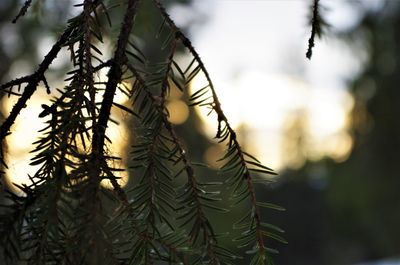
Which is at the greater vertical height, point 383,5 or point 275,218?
point 383,5

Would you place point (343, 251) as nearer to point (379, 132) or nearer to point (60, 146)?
point (379, 132)

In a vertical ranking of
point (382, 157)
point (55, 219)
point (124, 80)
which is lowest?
point (55, 219)

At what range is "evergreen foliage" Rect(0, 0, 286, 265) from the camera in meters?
0.30

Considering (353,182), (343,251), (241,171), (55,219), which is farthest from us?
(343,251)

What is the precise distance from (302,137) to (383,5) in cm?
604

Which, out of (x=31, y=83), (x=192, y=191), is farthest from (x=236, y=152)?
(x=31, y=83)

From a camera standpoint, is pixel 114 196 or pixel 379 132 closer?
pixel 114 196

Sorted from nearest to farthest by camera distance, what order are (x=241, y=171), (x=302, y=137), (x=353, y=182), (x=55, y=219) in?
(x=55, y=219) < (x=241, y=171) < (x=353, y=182) < (x=302, y=137)

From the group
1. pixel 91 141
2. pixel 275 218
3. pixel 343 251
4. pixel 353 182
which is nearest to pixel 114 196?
pixel 91 141

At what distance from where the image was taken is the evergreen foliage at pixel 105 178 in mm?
303

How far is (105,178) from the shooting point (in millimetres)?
331

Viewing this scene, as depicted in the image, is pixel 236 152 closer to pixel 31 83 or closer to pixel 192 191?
pixel 192 191

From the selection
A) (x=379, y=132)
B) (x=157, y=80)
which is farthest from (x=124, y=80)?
(x=379, y=132)

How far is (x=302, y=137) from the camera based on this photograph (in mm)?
10750
